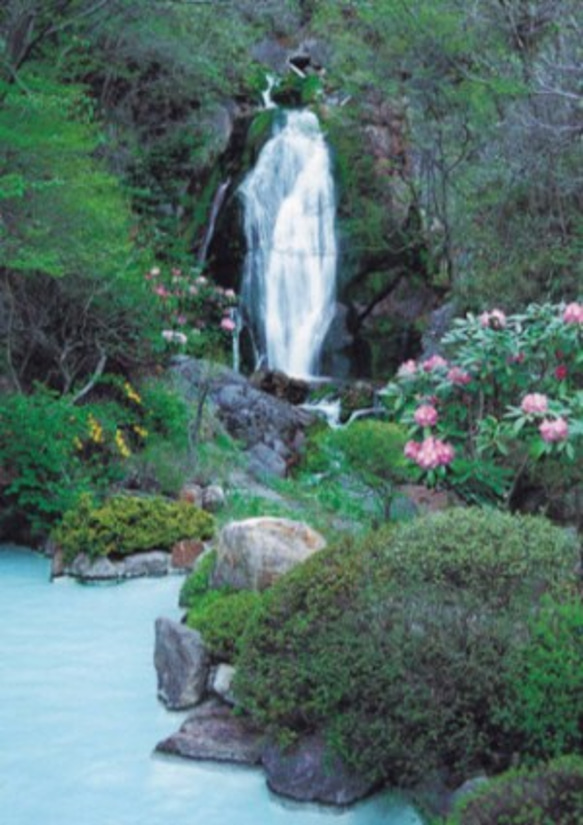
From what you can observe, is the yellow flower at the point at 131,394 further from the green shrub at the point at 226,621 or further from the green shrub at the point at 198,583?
the green shrub at the point at 226,621

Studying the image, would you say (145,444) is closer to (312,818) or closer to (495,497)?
(495,497)

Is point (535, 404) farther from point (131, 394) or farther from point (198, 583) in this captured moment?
point (131, 394)

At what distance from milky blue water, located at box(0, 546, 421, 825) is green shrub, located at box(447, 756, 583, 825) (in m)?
1.29

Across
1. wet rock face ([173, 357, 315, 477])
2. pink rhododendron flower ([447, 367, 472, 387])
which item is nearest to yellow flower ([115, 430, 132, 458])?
wet rock face ([173, 357, 315, 477])

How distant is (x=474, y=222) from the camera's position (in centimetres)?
1386

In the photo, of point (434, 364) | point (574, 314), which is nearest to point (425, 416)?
point (434, 364)

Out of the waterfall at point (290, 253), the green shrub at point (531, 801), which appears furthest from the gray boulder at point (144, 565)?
the waterfall at point (290, 253)

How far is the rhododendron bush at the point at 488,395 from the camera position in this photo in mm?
7254

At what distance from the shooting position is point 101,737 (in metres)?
5.95

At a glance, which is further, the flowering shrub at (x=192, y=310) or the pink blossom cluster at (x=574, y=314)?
the flowering shrub at (x=192, y=310)

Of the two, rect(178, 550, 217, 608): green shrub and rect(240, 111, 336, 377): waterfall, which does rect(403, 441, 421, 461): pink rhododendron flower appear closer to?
rect(178, 550, 217, 608): green shrub

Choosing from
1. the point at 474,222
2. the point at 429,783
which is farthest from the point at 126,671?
the point at 474,222

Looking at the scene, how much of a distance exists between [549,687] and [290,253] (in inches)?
606

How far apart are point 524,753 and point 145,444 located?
8.53 m
